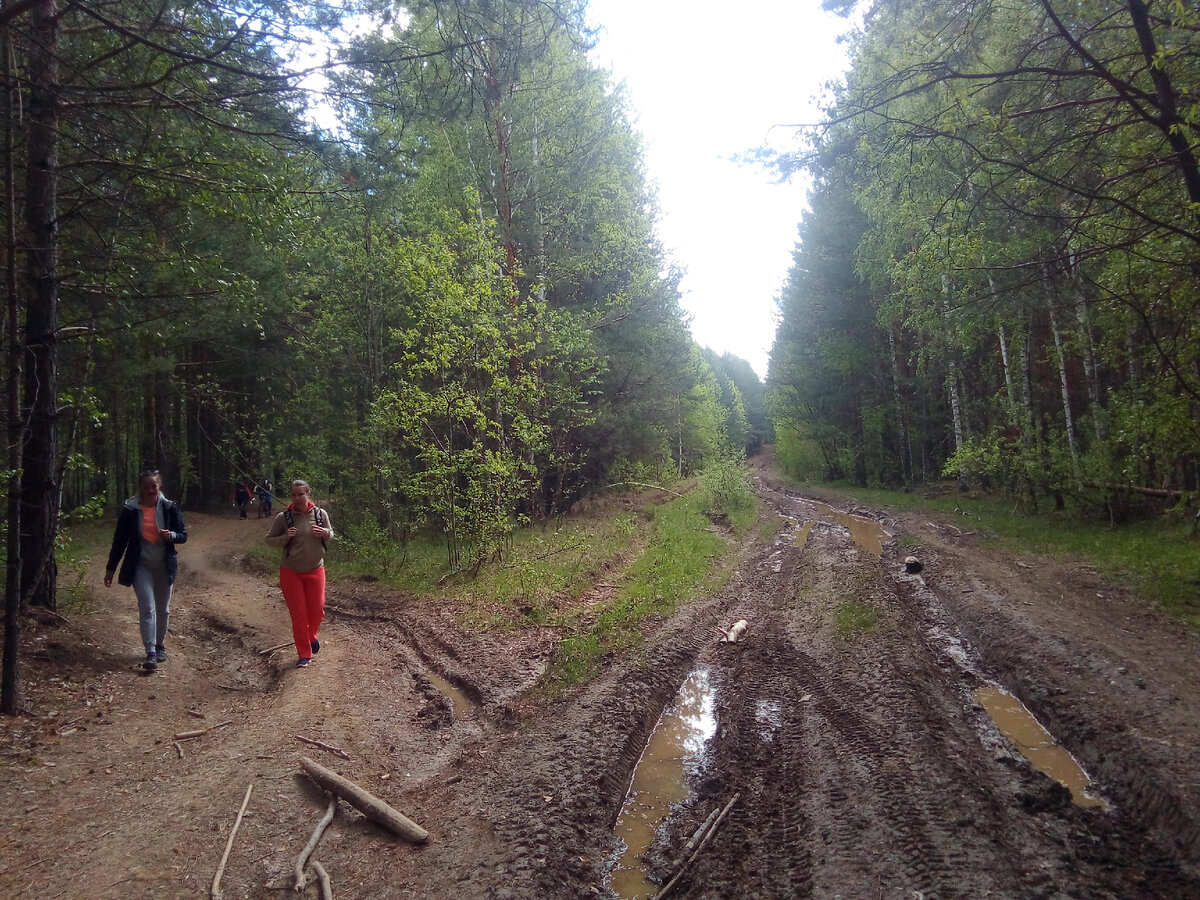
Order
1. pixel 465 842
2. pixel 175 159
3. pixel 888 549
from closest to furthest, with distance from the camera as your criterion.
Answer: pixel 465 842 < pixel 175 159 < pixel 888 549

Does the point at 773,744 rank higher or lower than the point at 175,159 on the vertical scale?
lower

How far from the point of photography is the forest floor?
3.34m

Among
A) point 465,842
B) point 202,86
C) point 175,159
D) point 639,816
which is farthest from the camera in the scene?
point 175,159

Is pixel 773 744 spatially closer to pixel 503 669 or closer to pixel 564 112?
pixel 503 669

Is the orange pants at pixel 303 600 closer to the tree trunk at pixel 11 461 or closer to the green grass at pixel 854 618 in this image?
the tree trunk at pixel 11 461

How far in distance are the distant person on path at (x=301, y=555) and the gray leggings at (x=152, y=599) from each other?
115 cm

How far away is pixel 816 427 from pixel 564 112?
22108mm

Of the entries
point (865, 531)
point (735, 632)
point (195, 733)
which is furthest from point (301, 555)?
point (865, 531)

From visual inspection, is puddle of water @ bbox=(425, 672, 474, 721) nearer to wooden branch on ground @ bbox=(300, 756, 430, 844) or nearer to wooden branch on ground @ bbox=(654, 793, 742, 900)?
wooden branch on ground @ bbox=(300, 756, 430, 844)

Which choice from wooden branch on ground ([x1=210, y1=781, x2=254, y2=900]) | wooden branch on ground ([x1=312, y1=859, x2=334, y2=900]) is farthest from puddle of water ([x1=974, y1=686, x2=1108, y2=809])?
wooden branch on ground ([x1=210, y1=781, x2=254, y2=900])

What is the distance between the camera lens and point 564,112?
615 inches

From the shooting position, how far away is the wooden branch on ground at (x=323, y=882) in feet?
10.7

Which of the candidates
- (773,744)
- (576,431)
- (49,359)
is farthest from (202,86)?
(576,431)

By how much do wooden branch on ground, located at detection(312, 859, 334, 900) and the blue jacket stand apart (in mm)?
4191
